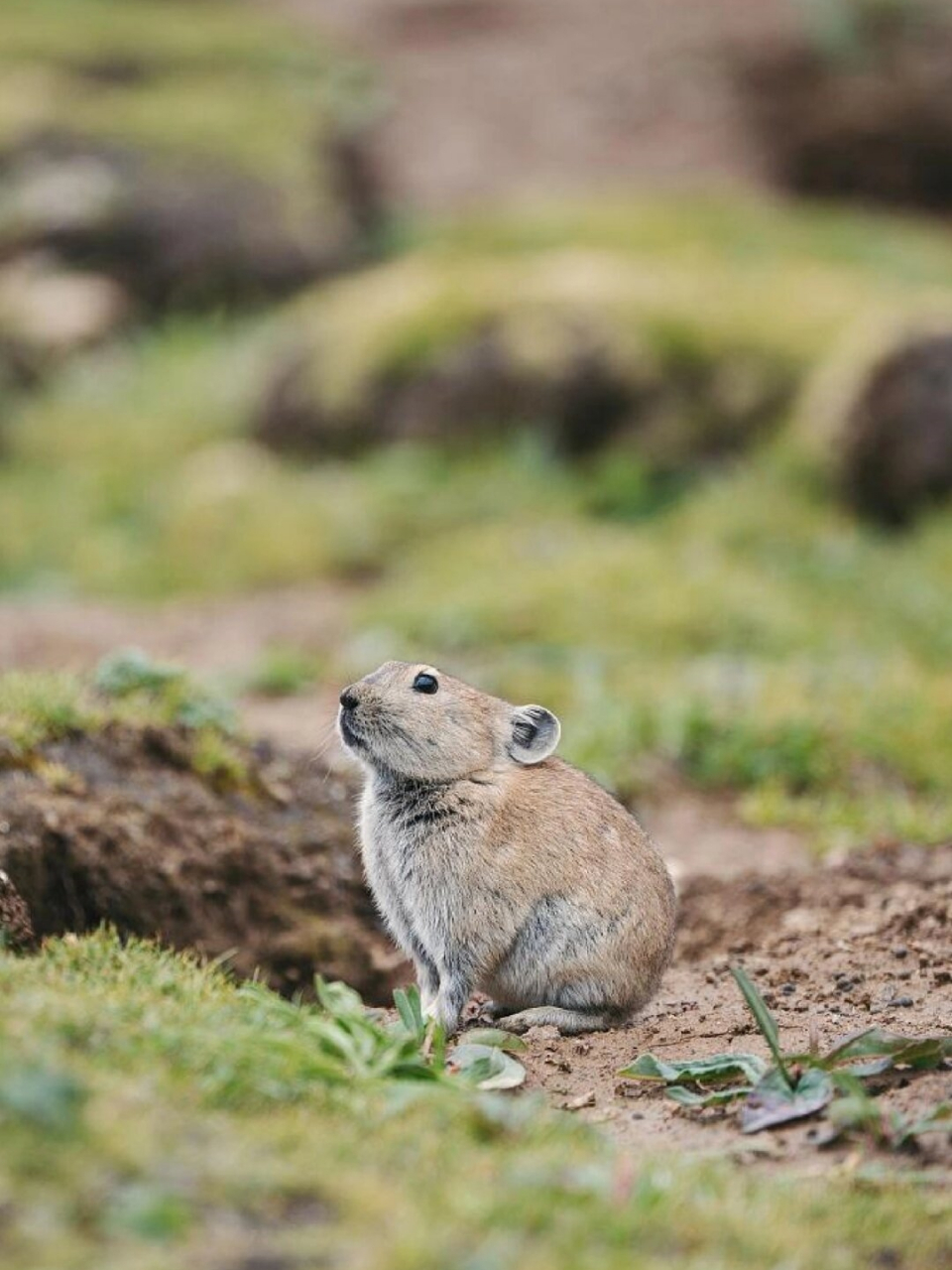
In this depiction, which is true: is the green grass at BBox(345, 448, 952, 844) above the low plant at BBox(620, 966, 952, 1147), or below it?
below

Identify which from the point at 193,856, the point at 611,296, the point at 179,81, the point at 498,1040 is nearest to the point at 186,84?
the point at 179,81

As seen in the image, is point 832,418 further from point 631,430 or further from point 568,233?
point 568,233

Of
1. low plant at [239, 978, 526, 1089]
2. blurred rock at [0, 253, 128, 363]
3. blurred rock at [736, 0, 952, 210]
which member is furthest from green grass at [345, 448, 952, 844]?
blurred rock at [736, 0, 952, 210]

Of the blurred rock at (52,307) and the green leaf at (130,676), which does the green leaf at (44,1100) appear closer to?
the green leaf at (130,676)

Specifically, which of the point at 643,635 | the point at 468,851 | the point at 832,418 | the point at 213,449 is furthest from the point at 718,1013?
the point at 213,449

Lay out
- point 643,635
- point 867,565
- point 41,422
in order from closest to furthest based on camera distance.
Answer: point 643,635
point 867,565
point 41,422

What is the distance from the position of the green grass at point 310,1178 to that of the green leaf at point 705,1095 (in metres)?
0.52

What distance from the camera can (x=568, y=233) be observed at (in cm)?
1927

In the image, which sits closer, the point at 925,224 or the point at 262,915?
the point at 262,915

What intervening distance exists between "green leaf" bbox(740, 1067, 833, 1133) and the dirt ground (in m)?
17.5

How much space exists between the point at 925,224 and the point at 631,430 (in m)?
9.28

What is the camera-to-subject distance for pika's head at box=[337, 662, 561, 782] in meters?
6.29

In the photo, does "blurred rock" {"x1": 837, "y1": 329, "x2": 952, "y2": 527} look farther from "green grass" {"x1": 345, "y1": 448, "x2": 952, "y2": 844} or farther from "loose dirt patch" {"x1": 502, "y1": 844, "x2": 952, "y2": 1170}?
"loose dirt patch" {"x1": 502, "y1": 844, "x2": 952, "y2": 1170}

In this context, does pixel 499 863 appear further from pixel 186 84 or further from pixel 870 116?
pixel 870 116
